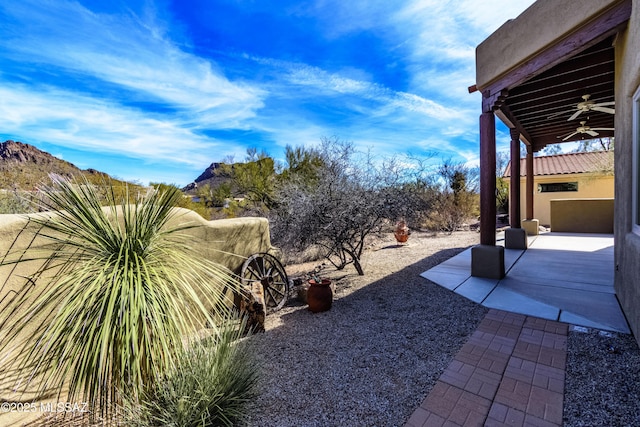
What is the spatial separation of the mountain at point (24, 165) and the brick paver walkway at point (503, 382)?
7.83 metres

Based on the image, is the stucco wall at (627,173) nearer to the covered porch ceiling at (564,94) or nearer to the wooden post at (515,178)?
the covered porch ceiling at (564,94)

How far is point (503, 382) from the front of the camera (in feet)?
8.52

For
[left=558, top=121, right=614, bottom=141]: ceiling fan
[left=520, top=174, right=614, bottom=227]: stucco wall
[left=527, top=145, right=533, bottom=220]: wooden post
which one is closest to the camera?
[left=558, top=121, right=614, bottom=141]: ceiling fan

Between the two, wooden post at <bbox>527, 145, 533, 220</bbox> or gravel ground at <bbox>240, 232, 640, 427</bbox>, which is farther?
wooden post at <bbox>527, 145, 533, 220</bbox>

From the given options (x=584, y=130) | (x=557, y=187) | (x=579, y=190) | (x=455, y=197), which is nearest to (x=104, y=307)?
(x=584, y=130)

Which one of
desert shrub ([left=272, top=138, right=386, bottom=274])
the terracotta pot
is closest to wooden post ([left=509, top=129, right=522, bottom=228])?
desert shrub ([left=272, top=138, right=386, bottom=274])

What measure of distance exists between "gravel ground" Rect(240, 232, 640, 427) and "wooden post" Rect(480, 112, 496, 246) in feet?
5.59

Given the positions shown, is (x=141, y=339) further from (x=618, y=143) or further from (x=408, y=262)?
(x=408, y=262)

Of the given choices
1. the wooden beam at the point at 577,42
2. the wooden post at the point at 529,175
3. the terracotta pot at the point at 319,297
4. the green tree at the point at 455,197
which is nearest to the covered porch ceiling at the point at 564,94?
A: the wooden beam at the point at 577,42

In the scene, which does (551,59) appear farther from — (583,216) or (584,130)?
(583,216)

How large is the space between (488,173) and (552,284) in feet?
7.66

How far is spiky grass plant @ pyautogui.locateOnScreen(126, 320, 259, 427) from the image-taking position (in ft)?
6.71

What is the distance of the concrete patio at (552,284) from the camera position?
395cm

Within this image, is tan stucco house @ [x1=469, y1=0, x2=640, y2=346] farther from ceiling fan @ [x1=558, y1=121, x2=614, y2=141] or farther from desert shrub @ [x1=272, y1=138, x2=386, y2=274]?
desert shrub @ [x1=272, y1=138, x2=386, y2=274]
